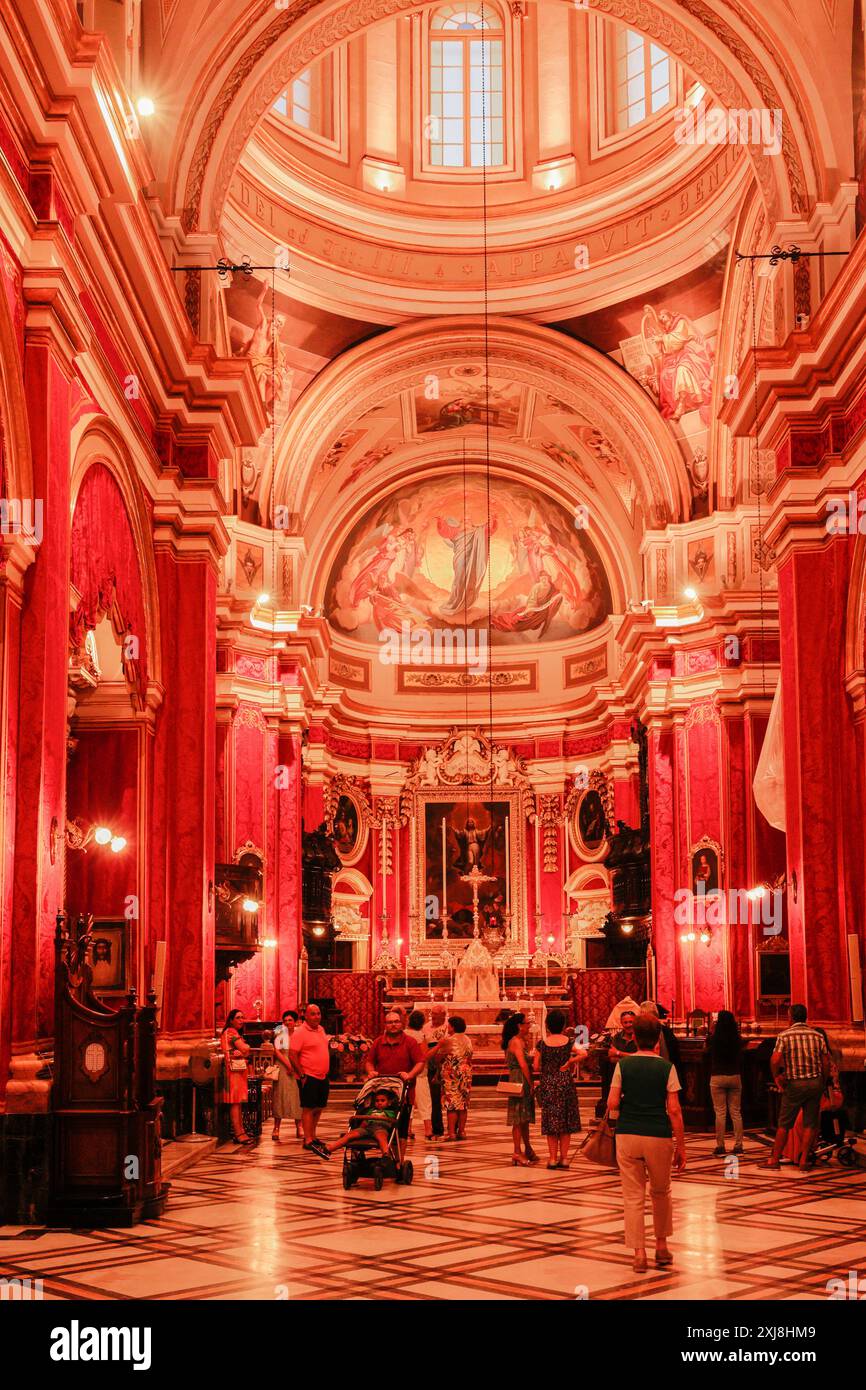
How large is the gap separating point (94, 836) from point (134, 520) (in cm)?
291

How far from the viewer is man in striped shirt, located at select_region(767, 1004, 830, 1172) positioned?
1114cm

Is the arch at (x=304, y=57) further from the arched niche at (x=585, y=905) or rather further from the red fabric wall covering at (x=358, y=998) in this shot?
the arched niche at (x=585, y=905)

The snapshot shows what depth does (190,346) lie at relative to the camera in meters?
14.2

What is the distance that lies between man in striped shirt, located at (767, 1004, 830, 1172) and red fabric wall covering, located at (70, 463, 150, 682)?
6563mm

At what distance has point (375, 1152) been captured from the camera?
1070cm

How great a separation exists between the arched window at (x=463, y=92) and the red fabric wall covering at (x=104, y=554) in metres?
14.2

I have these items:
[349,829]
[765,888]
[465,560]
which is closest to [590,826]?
[349,829]

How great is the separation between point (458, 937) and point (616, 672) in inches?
250

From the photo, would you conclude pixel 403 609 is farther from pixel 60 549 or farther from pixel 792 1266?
pixel 792 1266

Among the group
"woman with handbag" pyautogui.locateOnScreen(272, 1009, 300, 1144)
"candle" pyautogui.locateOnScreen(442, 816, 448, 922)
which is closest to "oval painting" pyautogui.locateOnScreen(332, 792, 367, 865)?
"candle" pyautogui.locateOnScreen(442, 816, 448, 922)

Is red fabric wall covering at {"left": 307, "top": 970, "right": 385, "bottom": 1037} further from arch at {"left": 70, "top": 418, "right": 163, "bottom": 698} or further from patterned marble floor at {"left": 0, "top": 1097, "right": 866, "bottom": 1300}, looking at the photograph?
patterned marble floor at {"left": 0, "top": 1097, "right": 866, "bottom": 1300}

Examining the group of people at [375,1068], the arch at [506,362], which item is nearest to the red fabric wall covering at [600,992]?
the arch at [506,362]

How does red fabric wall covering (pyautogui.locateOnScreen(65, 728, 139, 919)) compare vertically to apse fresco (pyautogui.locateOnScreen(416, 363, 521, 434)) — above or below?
below

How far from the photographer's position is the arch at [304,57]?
48.3 feet
